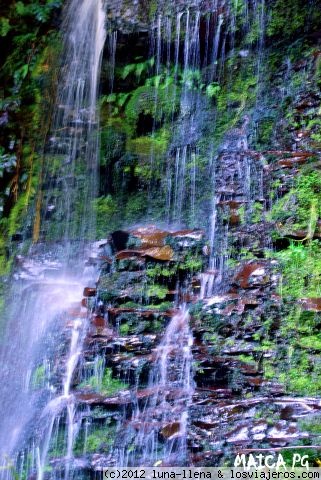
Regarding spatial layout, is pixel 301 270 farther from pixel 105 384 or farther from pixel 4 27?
pixel 4 27

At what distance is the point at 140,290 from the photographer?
Answer: 561cm

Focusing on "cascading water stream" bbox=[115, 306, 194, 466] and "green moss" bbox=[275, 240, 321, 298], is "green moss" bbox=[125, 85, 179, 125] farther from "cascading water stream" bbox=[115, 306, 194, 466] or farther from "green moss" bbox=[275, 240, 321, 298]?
"cascading water stream" bbox=[115, 306, 194, 466]

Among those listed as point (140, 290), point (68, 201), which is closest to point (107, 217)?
point (68, 201)

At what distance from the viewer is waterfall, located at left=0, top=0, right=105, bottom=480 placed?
16.6 ft

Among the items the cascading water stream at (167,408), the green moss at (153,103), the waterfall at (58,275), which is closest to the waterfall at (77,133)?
the waterfall at (58,275)

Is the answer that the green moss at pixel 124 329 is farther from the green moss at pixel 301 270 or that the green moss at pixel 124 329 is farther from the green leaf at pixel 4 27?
the green leaf at pixel 4 27

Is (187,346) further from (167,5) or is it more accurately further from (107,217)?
(167,5)

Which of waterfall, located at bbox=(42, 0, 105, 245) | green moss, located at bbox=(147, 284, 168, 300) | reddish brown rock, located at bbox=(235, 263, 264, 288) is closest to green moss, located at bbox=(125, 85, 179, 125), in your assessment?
waterfall, located at bbox=(42, 0, 105, 245)

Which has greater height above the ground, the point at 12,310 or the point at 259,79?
the point at 259,79

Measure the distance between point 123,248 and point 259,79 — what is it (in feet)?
10.7

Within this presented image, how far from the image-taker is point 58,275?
7.37 m

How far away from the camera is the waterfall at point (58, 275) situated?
5.05 m

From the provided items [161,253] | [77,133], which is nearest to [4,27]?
[77,133]

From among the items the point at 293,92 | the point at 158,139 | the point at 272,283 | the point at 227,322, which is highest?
the point at 293,92
